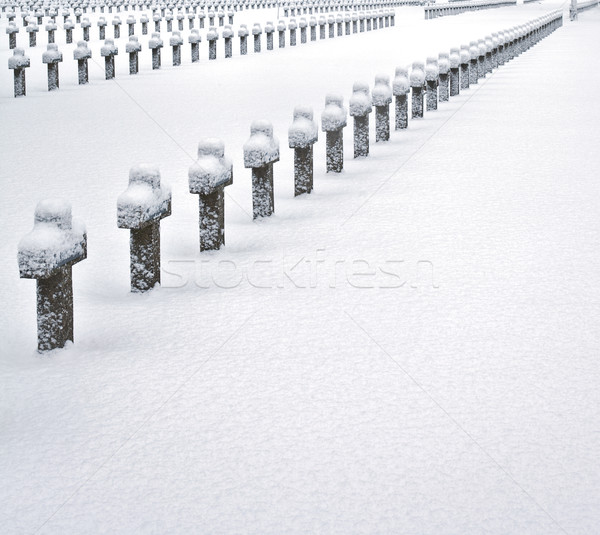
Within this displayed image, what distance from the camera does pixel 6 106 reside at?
13.2 metres

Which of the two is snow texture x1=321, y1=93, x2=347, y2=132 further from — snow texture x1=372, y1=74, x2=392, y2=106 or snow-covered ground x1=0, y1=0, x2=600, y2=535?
snow texture x1=372, y1=74, x2=392, y2=106

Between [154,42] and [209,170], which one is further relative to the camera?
[154,42]

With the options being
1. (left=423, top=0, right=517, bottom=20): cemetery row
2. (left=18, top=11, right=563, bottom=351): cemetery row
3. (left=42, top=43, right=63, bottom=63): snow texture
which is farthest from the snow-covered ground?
(left=423, top=0, right=517, bottom=20): cemetery row

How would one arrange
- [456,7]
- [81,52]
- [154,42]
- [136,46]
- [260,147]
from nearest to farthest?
[260,147] < [81,52] < [136,46] < [154,42] < [456,7]

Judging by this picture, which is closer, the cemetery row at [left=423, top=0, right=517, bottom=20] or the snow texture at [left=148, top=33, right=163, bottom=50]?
the snow texture at [left=148, top=33, right=163, bottom=50]

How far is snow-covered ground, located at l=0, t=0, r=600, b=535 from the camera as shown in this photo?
2887mm

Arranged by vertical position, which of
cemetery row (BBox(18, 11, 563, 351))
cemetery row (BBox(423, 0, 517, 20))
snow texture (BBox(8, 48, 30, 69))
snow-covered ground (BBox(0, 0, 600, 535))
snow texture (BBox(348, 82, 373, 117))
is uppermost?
cemetery row (BBox(423, 0, 517, 20))

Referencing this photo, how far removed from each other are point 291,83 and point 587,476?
13.6m

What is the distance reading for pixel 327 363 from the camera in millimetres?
3947

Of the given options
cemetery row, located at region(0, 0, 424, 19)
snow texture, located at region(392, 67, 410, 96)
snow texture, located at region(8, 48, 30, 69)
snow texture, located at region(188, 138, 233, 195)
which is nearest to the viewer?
snow texture, located at region(188, 138, 233, 195)

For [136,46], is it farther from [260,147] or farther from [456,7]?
[456,7]

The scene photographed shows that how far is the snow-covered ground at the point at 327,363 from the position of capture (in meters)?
2.89

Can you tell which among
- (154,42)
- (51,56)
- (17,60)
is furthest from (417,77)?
(154,42)

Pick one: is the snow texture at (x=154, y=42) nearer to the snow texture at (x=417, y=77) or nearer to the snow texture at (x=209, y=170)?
the snow texture at (x=417, y=77)
